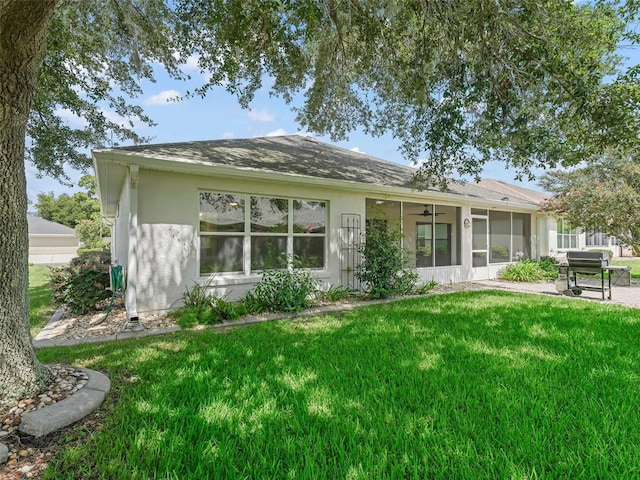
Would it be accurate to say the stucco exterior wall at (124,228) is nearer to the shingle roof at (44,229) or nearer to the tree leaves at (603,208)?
the tree leaves at (603,208)

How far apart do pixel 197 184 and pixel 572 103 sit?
22.8 feet

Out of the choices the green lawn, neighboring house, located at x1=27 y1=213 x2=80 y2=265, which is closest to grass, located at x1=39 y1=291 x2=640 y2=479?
the green lawn

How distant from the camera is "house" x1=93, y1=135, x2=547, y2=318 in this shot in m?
6.44

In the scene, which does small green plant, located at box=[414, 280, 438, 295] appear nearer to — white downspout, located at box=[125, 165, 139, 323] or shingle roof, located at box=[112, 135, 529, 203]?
shingle roof, located at box=[112, 135, 529, 203]

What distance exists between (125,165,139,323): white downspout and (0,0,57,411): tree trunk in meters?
3.07

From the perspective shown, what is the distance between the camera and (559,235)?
19.8 m

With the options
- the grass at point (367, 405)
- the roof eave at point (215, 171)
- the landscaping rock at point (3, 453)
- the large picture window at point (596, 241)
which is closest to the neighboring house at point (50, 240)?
the roof eave at point (215, 171)

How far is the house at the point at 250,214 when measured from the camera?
6441 mm

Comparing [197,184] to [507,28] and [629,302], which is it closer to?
[507,28]

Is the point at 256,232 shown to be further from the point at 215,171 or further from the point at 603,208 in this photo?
the point at 603,208

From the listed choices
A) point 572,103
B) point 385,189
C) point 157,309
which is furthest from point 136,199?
point 572,103

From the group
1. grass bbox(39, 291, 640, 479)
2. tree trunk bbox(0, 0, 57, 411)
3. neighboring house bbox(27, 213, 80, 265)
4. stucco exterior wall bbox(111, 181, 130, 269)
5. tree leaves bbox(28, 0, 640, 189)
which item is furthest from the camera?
neighboring house bbox(27, 213, 80, 265)

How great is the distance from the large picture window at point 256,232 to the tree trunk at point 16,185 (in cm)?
402

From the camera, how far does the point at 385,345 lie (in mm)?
4719
